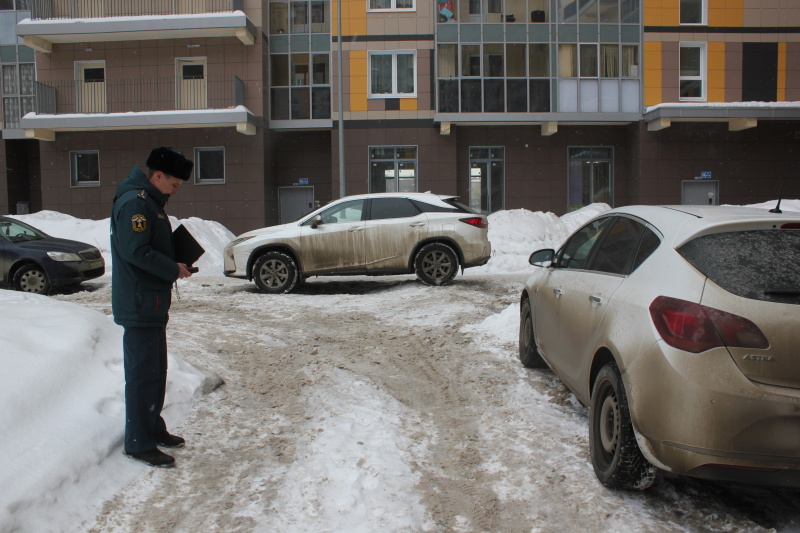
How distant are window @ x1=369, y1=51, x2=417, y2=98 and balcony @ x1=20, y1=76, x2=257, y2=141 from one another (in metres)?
4.52

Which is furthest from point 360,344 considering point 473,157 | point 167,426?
point 473,157

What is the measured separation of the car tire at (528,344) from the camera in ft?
19.8

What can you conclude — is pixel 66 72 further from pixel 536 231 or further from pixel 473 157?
pixel 536 231

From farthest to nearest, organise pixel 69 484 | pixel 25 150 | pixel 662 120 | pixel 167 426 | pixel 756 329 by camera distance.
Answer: pixel 25 150, pixel 662 120, pixel 167 426, pixel 69 484, pixel 756 329

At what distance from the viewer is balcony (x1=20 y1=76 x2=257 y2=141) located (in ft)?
76.1

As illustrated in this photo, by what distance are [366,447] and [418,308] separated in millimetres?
5234

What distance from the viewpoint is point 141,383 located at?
393 cm

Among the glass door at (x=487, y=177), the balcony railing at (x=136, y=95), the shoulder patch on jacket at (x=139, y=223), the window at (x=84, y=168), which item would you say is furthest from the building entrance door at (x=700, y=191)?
the shoulder patch on jacket at (x=139, y=223)

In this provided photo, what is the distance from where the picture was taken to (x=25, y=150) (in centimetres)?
2706

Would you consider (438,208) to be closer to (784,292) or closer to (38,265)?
(38,265)

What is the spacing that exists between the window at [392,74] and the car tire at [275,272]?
14096mm

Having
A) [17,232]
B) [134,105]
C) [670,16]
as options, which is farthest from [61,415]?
[670,16]

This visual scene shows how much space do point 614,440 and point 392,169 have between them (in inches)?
851

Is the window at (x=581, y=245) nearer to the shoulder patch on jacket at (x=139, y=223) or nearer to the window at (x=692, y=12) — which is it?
the shoulder patch on jacket at (x=139, y=223)
